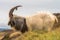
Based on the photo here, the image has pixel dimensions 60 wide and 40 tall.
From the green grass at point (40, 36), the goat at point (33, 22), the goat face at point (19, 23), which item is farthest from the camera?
the goat face at point (19, 23)

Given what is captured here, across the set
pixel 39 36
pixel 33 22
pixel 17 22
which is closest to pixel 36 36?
pixel 39 36

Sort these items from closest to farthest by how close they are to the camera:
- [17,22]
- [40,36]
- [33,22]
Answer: [40,36] → [33,22] → [17,22]

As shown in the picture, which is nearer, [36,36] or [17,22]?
[36,36]

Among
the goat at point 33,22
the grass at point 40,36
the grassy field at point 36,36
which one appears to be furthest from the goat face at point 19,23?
the grass at point 40,36

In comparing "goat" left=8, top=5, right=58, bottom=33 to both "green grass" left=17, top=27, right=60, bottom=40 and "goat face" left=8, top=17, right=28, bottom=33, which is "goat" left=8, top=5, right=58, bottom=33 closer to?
"goat face" left=8, top=17, right=28, bottom=33

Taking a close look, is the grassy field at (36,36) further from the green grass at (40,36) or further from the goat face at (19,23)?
the goat face at (19,23)

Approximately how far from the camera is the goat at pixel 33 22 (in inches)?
176

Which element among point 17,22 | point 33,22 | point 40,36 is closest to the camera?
point 40,36

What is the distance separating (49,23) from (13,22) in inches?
24.6

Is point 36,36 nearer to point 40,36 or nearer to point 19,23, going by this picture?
point 40,36

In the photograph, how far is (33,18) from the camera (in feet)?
15.1

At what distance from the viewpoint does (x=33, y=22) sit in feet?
15.0

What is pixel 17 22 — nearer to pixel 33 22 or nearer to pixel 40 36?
pixel 33 22

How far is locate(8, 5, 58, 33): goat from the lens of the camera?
447 centimetres
